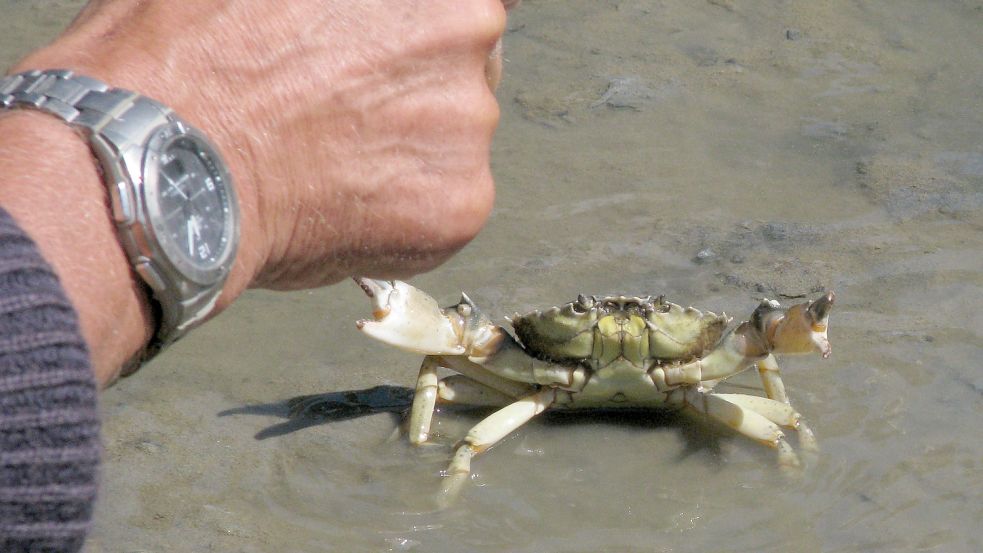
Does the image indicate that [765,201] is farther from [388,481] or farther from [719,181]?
[388,481]

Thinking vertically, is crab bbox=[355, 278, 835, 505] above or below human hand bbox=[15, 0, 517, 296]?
below

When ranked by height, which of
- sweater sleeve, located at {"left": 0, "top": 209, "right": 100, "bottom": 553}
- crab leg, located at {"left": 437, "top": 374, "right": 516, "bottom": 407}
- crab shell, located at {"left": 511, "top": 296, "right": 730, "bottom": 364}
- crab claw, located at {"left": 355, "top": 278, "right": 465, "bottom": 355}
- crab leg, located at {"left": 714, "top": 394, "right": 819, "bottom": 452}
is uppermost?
sweater sleeve, located at {"left": 0, "top": 209, "right": 100, "bottom": 553}

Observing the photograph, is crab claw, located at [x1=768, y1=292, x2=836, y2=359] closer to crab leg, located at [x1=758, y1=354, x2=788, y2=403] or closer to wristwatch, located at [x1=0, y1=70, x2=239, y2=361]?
crab leg, located at [x1=758, y1=354, x2=788, y2=403]

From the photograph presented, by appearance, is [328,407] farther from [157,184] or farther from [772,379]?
[157,184]

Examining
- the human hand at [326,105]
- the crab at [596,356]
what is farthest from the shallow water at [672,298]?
the human hand at [326,105]

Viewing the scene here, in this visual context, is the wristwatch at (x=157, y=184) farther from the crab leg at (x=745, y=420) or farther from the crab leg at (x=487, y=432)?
the crab leg at (x=745, y=420)

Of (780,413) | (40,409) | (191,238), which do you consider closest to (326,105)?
(191,238)

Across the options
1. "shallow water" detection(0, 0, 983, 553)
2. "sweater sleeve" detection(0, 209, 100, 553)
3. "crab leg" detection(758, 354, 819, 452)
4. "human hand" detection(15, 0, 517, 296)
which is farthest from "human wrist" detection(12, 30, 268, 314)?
"crab leg" detection(758, 354, 819, 452)
